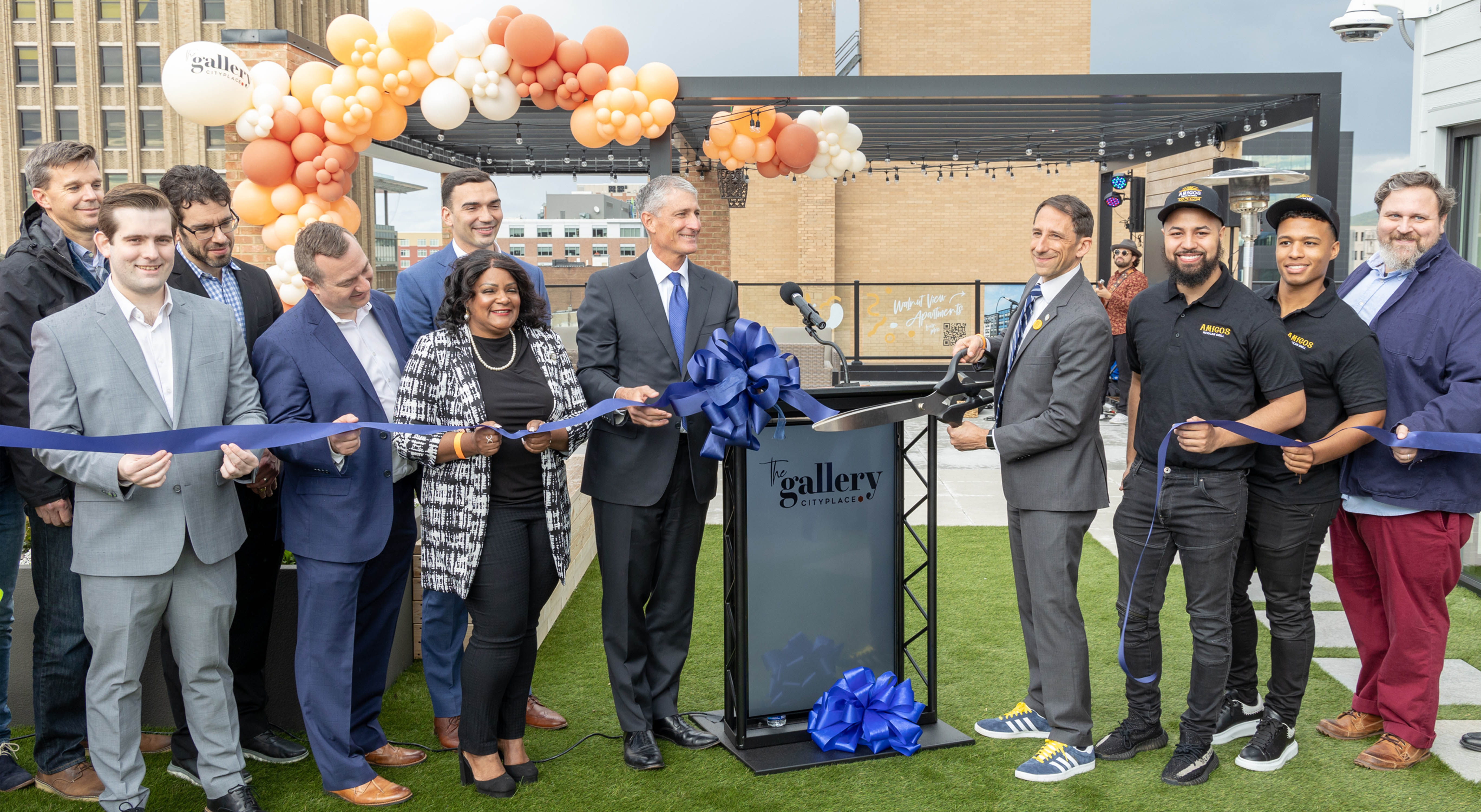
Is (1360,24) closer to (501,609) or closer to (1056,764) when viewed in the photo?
(1056,764)

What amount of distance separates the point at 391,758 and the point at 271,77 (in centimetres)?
677

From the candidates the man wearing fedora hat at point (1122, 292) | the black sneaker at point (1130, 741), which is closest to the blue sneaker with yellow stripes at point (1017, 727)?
the black sneaker at point (1130, 741)

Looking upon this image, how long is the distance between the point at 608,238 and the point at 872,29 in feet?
283

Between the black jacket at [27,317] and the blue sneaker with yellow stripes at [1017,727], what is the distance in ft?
10.6

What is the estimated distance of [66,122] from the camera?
63.7 meters

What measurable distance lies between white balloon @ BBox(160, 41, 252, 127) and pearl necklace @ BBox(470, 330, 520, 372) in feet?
19.4

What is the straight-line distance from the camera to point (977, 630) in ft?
17.0

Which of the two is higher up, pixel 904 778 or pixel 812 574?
pixel 812 574

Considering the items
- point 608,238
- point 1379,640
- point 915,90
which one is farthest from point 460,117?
point 608,238

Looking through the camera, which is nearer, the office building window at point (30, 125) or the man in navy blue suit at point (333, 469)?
the man in navy blue suit at point (333, 469)

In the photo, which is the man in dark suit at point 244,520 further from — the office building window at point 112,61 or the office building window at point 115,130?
the office building window at point 112,61

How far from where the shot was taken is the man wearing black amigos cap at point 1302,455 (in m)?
3.48

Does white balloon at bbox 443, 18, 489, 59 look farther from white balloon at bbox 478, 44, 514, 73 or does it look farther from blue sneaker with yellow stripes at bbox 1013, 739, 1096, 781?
blue sneaker with yellow stripes at bbox 1013, 739, 1096, 781

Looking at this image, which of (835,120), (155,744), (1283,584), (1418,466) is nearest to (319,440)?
(155,744)
